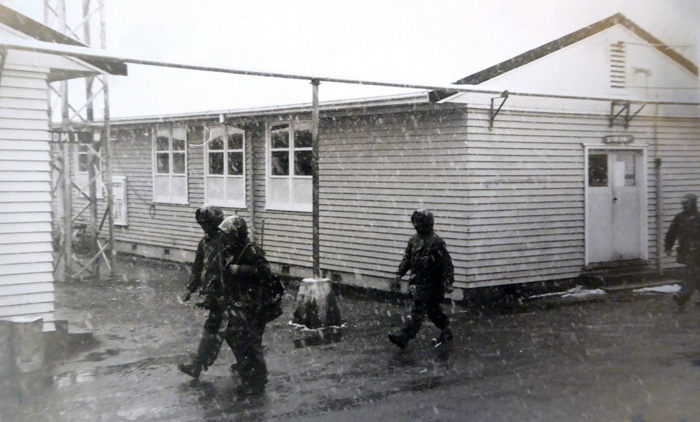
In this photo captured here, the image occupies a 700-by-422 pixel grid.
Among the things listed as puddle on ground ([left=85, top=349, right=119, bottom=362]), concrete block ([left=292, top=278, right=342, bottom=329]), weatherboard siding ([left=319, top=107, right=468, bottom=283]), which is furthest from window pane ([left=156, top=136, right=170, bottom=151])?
puddle on ground ([left=85, top=349, right=119, bottom=362])

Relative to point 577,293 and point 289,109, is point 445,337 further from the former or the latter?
point 289,109

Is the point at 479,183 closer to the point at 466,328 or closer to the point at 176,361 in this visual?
the point at 466,328

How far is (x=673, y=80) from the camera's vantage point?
46.4ft

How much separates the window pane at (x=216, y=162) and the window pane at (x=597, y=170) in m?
8.88

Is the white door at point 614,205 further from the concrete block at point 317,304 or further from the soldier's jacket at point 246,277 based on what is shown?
the soldier's jacket at point 246,277

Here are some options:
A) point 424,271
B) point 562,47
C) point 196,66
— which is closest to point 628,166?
point 562,47

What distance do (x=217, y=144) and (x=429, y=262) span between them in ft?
33.8

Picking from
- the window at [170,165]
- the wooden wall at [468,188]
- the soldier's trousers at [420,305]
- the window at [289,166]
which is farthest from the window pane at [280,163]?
the soldier's trousers at [420,305]

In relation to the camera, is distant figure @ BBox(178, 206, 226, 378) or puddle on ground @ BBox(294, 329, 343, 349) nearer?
distant figure @ BBox(178, 206, 226, 378)

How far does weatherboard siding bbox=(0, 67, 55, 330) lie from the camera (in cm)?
848

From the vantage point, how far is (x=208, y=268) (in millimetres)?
7445

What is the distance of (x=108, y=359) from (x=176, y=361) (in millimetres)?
929

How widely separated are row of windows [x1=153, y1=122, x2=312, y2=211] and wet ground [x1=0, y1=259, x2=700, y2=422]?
175 inches

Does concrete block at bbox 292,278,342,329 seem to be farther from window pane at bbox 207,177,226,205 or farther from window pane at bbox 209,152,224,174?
window pane at bbox 209,152,224,174
